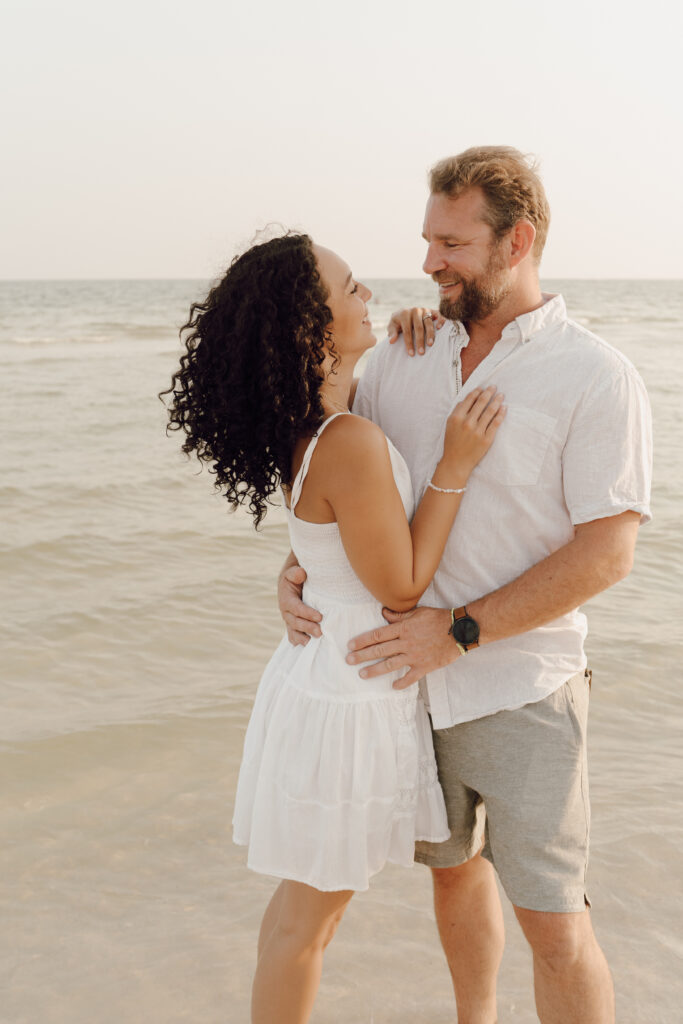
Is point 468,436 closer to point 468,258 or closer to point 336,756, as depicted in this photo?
point 468,258

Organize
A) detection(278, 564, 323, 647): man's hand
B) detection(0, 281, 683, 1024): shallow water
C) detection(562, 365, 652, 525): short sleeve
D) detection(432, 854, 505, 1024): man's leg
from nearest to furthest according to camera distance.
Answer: detection(562, 365, 652, 525): short sleeve → detection(278, 564, 323, 647): man's hand → detection(432, 854, 505, 1024): man's leg → detection(0, 281, 683, 1024): shallow water

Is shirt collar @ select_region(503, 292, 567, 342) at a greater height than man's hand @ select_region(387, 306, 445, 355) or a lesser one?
greater

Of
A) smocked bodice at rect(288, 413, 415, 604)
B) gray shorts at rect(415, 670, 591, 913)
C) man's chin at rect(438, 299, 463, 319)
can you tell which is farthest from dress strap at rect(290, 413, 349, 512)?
gray shorts at rect(415, 670, 591, 913)

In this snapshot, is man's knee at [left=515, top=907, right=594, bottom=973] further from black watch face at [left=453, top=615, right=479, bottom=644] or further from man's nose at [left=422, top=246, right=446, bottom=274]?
man's nose at [left=422, top=246, right=446, bottom=274]

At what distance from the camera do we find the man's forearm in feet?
7.06

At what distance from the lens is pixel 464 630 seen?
224 cm

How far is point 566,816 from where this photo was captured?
220 cm

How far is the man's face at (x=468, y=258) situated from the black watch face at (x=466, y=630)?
738 millimetres

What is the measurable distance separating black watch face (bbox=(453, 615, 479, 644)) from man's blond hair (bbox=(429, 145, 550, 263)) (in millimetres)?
912

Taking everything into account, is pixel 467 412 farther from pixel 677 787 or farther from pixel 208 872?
pixel 677 787

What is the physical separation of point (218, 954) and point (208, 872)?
1.33ft

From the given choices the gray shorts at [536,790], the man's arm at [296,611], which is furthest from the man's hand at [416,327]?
the gray shorts at [536,790]

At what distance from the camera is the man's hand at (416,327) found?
2564 millimetres

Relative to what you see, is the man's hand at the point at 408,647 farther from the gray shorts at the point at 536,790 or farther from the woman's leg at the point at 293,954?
the woman's leg at the point at 293,954
